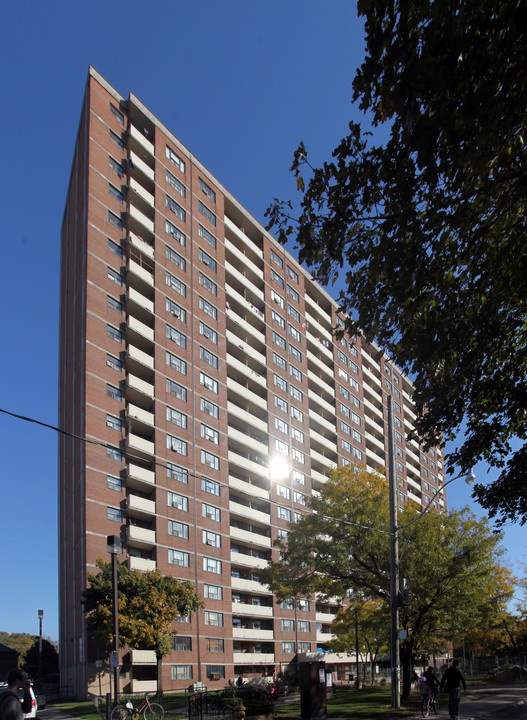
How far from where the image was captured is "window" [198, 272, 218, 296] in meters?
60.9

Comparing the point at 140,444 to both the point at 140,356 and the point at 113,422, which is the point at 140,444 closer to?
the point at 113,422

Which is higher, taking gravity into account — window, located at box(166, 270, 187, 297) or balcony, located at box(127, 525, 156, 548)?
window, located at box(166, 270, 187, 297)

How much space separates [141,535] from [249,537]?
608 inches

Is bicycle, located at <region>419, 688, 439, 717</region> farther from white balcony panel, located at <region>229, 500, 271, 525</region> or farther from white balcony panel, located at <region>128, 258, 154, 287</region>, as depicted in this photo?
white balcony panel, located at <region>128, 258, 154, 287</region>

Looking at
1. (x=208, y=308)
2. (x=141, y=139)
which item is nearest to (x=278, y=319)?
(x=208, y=308)

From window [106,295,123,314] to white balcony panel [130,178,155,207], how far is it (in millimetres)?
10239

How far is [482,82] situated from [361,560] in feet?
84.5

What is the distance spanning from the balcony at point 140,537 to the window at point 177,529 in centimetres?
239

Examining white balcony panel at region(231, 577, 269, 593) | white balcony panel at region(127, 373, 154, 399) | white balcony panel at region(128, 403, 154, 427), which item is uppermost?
white balcony panel at region(127, 373, 154, 399)

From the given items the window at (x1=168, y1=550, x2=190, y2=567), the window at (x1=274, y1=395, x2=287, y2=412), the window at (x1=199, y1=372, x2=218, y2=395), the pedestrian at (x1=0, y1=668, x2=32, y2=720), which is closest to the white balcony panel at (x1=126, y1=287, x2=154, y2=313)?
the window at (x1=199, y1=372, x2=218, y2=395)

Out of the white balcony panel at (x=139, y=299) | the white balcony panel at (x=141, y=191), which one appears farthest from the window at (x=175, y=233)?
the white balcony panel at (x=139, y=299)

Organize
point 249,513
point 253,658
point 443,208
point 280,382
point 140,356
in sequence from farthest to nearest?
point 280,382 < point 249,513 < point 253,658 < point 140,356 < point 443,208

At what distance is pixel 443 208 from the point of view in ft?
34.6

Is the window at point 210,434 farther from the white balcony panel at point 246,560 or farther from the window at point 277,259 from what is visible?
the window at point 277,259
